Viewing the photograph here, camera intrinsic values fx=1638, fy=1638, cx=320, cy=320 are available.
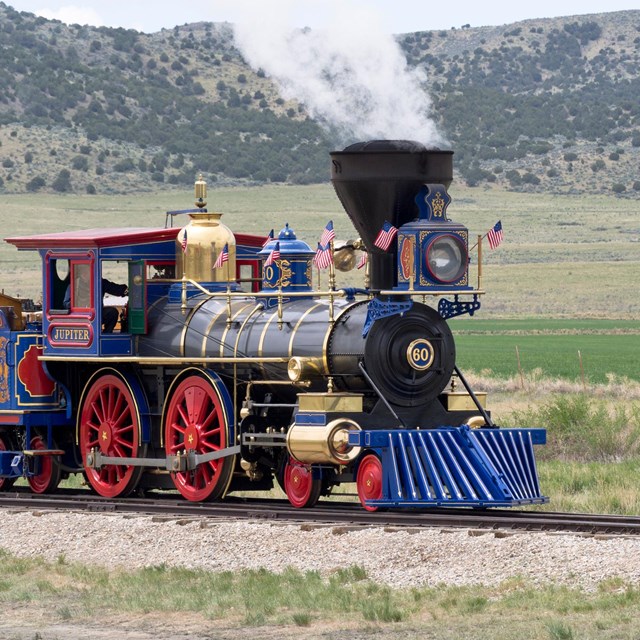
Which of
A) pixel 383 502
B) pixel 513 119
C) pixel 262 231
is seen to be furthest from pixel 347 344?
pixel 513 119

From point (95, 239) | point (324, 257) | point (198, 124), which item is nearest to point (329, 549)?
point (324, 257)

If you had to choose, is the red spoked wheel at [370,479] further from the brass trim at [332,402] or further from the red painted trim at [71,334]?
the red painted trim at [71,334]

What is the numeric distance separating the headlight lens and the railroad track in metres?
2.37

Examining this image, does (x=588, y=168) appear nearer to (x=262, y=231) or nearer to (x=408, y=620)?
(x=262, y=231)

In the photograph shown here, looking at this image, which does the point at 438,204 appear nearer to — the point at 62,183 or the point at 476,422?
the point at 476,422

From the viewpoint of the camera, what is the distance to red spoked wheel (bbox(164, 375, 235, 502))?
1794 centimetres

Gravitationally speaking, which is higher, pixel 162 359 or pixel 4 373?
pixel 162 359

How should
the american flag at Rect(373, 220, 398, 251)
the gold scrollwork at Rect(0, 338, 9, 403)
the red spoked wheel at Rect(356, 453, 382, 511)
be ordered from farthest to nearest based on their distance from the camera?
the gold scrollwork at Rect(0, 338, 9, 403) → the american flag at Rect(373, 220, 398, 251) → the red spoked wheel at Rect(356, 453, 382, 511)

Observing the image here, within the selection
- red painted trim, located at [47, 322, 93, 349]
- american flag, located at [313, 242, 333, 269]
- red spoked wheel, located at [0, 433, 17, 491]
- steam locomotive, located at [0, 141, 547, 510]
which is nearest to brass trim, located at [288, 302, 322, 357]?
steam locomotive, located at [0, 141, 547, 510]

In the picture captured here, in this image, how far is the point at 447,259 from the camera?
1641 cm

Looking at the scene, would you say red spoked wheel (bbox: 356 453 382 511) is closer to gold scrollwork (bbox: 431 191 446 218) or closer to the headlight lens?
the headlight lens

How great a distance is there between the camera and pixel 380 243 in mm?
16312

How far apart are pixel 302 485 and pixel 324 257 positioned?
2435 millimetres

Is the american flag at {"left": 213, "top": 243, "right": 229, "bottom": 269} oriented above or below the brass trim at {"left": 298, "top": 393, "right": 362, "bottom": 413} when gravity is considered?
above
